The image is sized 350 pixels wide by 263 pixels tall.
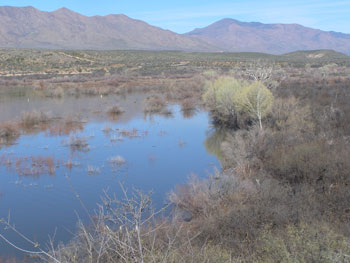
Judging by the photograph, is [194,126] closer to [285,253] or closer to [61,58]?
[285,253]

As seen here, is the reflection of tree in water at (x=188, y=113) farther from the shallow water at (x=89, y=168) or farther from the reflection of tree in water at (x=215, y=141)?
the reflection of tree in water at (x=215, y=141)

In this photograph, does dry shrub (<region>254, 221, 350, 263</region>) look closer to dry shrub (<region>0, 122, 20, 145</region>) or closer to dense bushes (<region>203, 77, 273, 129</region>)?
dense bushes (<region>203, 77, 273, 129</region>)

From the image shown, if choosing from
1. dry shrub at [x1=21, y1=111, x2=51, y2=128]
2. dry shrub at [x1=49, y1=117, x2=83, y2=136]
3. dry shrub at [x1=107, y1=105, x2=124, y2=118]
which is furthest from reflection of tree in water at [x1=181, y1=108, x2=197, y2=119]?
dry shrub at [x1=21, y1=111, x2=51, y2=128]

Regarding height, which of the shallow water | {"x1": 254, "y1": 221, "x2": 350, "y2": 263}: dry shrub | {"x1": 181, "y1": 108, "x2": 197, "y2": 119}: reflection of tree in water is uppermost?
{"x1": 254, "y1": 221, "x2": 350, "y2": 263}: dry shrub

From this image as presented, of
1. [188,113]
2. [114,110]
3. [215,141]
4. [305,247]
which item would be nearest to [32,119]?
[114,110]

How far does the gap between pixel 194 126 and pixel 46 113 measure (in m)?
11.4

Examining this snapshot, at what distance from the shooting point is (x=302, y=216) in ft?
30.1

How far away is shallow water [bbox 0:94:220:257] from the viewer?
13134 millimetres

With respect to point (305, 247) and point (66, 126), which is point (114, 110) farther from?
point (305, 247)

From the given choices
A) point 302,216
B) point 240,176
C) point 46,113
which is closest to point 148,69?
point 46,113

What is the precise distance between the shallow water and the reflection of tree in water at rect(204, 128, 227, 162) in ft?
1.20

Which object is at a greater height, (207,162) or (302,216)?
(302,216)

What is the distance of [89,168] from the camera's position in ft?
56.2

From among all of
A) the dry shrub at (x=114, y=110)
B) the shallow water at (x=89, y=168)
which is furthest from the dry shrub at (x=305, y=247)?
the dry shrub at (x=114, y=110)
